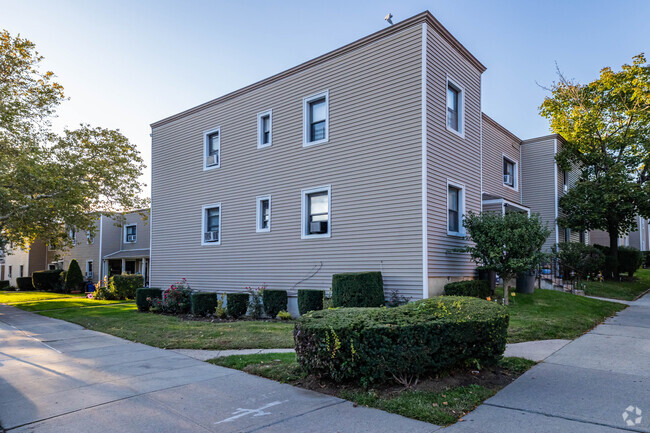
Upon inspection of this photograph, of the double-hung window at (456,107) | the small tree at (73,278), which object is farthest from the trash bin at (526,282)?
the small tree at (73,278)

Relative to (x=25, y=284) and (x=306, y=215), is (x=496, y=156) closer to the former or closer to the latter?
(x=306, y=215)

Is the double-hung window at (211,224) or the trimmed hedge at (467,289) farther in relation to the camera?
the double-hung window at (211,224)

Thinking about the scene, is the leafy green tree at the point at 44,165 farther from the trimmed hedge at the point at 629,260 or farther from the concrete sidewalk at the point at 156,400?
A: the trimmed hedge at the point at 629,260

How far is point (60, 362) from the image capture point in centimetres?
755

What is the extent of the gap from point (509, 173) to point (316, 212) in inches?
461

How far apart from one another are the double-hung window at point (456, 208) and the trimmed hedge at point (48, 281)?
1165 inches

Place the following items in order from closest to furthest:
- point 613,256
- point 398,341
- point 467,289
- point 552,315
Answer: point 398,341
point 552,315
point 467,289
point 613,256

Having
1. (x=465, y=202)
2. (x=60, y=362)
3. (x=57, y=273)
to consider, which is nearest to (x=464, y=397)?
(x=60, y=362)

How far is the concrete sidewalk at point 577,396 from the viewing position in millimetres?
4242

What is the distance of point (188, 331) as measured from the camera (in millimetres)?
10680

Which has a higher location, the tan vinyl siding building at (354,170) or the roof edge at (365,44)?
the roof edge at (365,44)

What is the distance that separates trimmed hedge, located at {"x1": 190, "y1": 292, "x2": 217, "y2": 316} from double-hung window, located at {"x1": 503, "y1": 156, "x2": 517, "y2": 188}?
541 inches

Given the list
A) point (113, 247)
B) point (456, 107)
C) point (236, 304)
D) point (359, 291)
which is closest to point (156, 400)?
point (359, 291)

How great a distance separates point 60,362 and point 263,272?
24.1 ft
